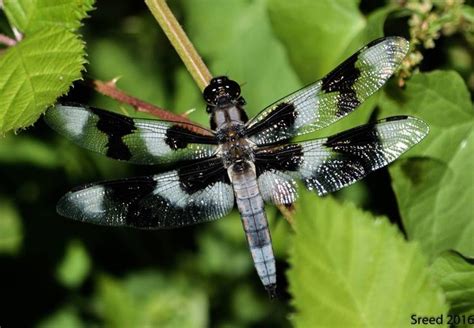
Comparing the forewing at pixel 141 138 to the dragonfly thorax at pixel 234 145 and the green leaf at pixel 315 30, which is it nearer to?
the dragonfly thorax at pixel 234 145

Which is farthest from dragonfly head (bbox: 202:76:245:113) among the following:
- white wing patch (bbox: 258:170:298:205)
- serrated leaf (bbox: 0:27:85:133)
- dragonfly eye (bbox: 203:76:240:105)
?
serrated leaf (bbox: 0:27:85:133)

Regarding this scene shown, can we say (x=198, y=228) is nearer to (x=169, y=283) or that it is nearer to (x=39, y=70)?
(x=169, y=283)

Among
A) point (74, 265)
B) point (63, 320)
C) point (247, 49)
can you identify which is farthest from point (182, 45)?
point (63, 320)

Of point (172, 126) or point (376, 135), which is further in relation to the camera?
point (172, 126)

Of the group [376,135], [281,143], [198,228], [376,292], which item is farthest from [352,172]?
[198,228]

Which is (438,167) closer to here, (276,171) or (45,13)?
(276,171)

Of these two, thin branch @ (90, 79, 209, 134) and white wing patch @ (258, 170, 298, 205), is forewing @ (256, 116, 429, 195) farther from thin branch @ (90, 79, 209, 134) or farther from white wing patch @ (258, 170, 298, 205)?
thin branch @ (90, 79, 209, 134)
